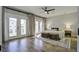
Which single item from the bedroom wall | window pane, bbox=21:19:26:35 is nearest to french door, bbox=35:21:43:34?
the bedroom wall

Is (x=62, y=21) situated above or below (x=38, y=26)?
above

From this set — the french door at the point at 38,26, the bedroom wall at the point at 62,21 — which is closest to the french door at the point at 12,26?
the french door at the point at 38,26

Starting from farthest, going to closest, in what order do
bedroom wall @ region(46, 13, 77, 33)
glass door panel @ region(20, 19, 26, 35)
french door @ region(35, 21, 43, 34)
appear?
1. french door @ region(35, 21, 43, 34)
2. bedroom wall @ region(46, 13, 77, 33)
3. glass door panel @ region(20, 19, 26, 35)

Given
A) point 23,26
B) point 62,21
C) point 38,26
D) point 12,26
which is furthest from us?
point 38,26

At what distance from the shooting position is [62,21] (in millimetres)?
8133

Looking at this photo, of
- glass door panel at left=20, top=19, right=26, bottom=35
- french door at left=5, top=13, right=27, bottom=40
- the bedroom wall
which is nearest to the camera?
french door at left=5, top=13, right=27, bottom=40

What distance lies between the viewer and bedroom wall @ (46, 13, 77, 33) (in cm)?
755

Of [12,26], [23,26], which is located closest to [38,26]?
[23,26]

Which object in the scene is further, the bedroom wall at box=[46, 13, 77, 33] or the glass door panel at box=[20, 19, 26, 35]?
the bedroom wall at box=[46, 13, 77, 33]

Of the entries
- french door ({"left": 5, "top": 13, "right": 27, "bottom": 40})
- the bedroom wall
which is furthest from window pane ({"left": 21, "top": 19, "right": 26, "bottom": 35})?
the bedroom wall

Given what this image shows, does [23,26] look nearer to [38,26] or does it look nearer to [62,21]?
[38,26]

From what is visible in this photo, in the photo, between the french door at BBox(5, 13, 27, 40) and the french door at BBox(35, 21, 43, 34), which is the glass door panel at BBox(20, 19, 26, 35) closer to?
the french door at BBox(5, 13, 27, 40)

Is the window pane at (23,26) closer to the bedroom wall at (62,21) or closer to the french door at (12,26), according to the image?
the french door at (12,26)
